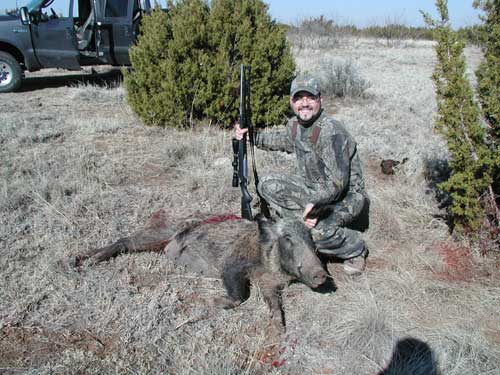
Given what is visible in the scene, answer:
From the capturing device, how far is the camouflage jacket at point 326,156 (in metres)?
3.47

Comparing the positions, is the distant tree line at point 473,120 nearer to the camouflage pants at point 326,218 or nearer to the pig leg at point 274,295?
the camouflage pants at point 326,218

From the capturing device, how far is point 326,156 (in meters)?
3.54

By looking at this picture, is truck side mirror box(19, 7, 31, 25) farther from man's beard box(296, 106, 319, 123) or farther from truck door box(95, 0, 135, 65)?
man's beard box(296, 106, 319, 123)

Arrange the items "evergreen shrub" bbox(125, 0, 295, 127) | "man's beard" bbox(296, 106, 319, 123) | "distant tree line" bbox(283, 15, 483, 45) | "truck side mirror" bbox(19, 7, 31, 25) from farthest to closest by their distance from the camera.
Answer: "distant tree line" bbox(283, 15, 483, 45) → "truck side mirror" bbox(19, 7, 31, 25) → "evergreen shrub" bbox(125, 0, 295, 127) → "man's beard" bbox(296, 106, 319, 123)

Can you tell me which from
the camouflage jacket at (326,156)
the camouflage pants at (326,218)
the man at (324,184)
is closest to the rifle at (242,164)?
the man at (324,184)

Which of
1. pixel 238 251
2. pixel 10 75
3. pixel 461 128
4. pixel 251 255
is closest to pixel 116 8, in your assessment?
pixel 10 75

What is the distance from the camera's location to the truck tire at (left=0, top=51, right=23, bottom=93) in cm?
916

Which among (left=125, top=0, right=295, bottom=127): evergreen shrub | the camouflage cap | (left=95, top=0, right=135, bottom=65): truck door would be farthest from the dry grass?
(left=95, top=0, right=135, bottom=65): truck door

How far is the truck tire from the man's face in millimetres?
7725

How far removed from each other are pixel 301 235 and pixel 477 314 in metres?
1.22

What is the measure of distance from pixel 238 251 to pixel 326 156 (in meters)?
0.99

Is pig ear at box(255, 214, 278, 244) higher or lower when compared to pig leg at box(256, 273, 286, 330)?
higher

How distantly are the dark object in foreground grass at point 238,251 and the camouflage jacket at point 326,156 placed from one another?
1.45 feet

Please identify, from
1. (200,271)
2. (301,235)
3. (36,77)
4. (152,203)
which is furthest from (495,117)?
(36,77)
